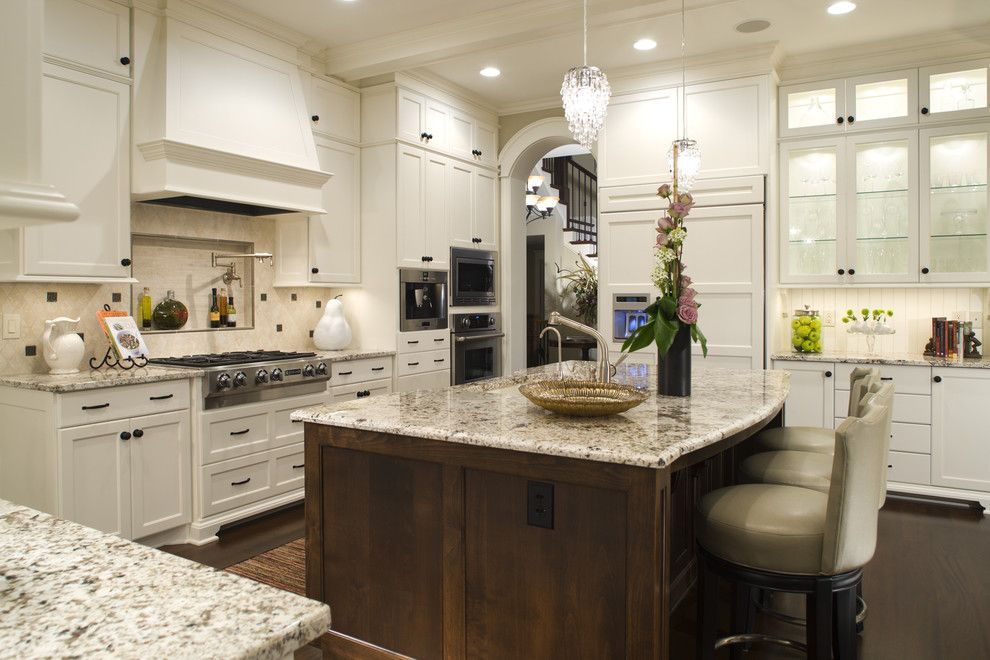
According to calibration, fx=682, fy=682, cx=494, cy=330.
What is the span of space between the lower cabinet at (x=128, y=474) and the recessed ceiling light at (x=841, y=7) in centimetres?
433

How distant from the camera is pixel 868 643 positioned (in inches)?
103

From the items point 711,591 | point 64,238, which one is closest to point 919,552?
point 711,591

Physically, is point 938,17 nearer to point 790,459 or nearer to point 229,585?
point 790,459

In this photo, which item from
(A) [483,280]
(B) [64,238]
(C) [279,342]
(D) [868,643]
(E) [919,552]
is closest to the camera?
(D) [868,643]

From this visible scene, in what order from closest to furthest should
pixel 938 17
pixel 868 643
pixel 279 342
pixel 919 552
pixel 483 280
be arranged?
pixel 868 643 < pixel 919 552 < pixel 938 17 < pixel 279 342 < pixel 483 280

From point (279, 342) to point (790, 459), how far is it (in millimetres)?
3448

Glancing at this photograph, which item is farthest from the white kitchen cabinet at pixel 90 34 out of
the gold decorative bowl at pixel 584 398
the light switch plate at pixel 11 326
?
the gold decorative bowl at pixel 584 398

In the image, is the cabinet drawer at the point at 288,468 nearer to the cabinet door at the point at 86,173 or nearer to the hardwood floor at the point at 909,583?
the hardwood floor at the point at 909,583

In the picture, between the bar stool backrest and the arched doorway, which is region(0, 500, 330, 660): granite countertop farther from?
the arched doorway

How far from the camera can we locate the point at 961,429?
172 inches

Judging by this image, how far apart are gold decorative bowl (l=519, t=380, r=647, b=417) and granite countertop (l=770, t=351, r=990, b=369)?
2850mm

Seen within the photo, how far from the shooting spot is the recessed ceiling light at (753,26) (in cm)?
425

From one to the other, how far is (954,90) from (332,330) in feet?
14.8

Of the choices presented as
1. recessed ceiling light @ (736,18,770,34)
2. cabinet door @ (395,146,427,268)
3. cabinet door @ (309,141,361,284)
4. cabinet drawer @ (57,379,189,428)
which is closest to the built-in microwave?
cabinet door @ (395,146,427,268)
